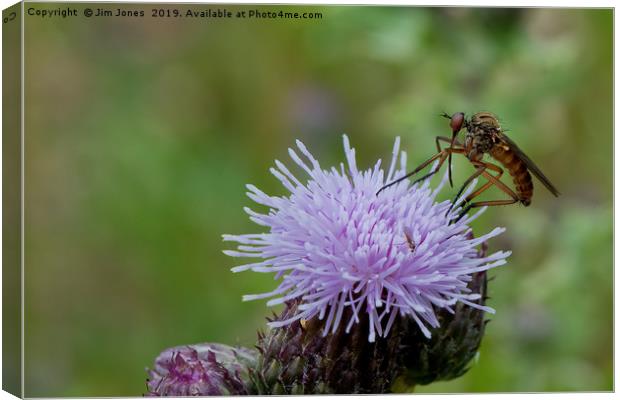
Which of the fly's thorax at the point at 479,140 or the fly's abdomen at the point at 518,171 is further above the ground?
the fly's thorax at the point at 479,140

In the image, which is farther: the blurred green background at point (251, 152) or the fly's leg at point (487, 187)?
the blurred green background at point (251, 152)

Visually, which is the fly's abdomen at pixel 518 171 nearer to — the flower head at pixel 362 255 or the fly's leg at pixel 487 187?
the fly's leg at pixel 487 187

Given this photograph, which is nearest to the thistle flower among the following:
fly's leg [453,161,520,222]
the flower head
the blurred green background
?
the flower head

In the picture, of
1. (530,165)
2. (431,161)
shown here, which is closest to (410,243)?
(431,161)

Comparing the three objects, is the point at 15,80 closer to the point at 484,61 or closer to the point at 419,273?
the point at 419,273

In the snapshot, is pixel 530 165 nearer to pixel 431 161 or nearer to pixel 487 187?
pixel 487 187

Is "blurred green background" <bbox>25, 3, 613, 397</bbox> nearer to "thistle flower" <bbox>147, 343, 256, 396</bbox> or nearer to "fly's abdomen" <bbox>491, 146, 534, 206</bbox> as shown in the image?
"fly's abdomen" <bbox>491, 146, 534, 206</bbox>

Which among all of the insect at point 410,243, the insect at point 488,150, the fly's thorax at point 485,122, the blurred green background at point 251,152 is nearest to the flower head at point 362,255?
the insect at point 410,243
